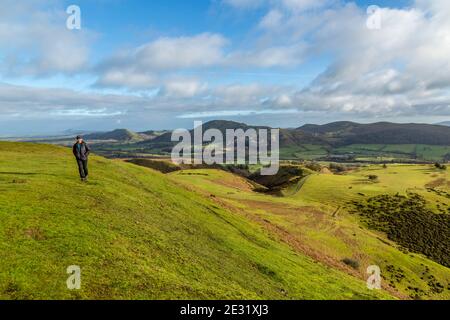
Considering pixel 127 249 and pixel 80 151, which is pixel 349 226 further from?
pixel 127 249

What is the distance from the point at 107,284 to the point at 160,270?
3696 millimetres

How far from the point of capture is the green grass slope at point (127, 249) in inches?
648

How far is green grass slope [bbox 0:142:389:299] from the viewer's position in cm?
1647

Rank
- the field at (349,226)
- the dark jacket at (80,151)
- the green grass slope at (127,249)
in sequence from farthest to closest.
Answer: the field at (349,226) → the dark jacket at (80,151) → the green grass slope at (127,249)

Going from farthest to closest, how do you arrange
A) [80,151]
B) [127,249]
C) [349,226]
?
[349,226], [80,151], [127,249]

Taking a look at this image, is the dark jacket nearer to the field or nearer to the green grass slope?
the green grass slope

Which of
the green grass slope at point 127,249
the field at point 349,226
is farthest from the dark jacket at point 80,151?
the field at point 349,226

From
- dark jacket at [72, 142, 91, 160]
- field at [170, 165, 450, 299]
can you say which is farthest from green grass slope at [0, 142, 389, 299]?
field at [170, 165, 450, 299]

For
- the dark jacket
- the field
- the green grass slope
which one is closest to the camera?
the green grass slope

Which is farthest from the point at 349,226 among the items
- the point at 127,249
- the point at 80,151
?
the point at 127,249

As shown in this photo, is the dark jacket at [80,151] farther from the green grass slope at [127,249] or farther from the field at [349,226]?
the field at [349,226]

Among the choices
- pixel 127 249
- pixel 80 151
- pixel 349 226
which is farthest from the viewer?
pixel 349 226

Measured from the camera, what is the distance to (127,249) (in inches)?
827
